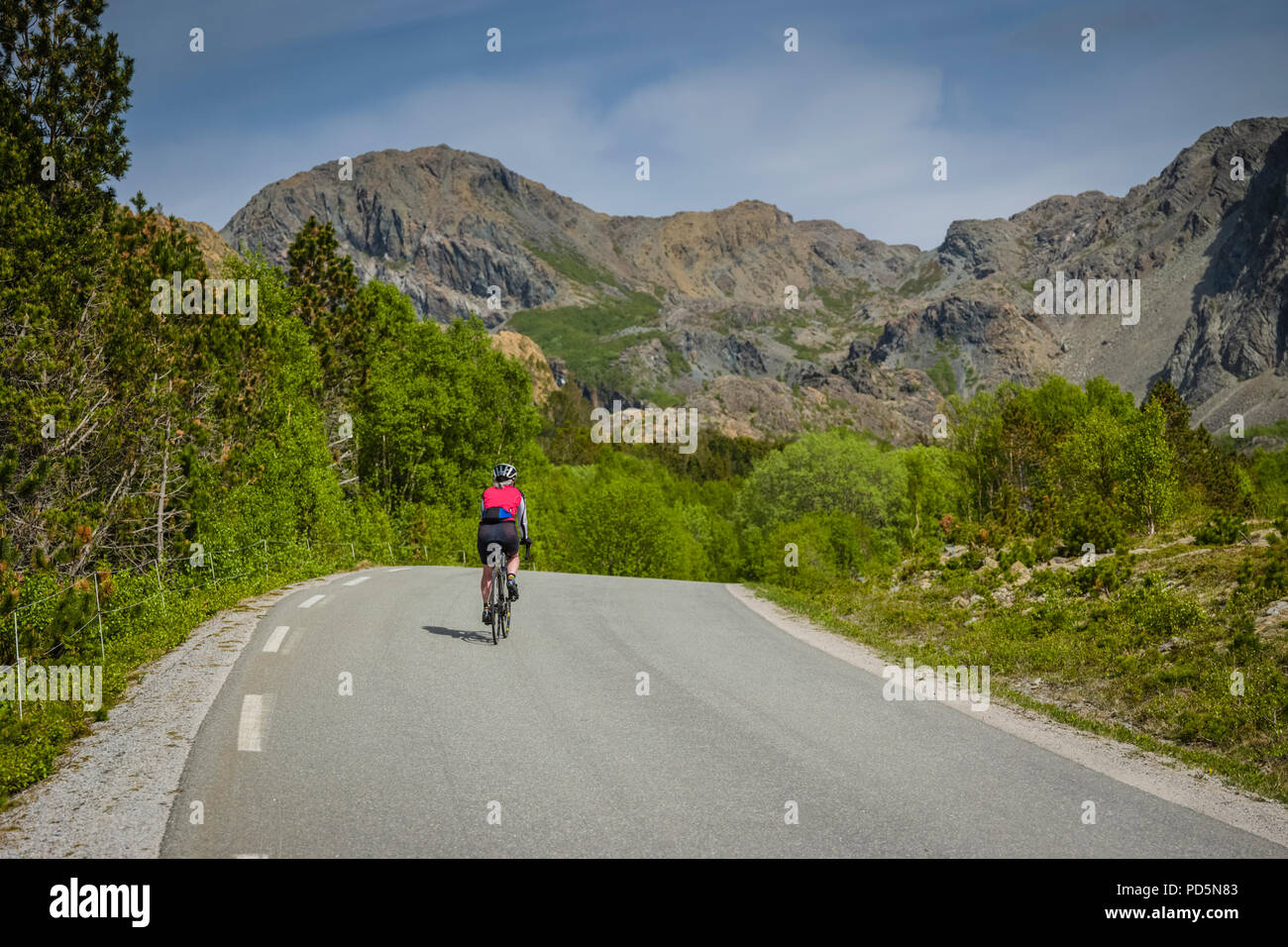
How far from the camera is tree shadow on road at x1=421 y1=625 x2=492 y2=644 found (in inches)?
441

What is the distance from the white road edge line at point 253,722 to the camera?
645 centimetres

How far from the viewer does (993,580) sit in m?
15.3

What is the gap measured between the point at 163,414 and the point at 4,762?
1488 centimetres

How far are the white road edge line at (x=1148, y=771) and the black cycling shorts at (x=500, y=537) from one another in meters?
4.99

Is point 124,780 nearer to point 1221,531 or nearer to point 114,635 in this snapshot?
point 114,635

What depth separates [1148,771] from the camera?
6668 millimetres

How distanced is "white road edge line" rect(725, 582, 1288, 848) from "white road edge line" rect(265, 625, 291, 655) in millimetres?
7274

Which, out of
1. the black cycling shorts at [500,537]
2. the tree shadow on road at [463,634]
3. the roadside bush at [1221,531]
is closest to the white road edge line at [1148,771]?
the black cycling shorts at [500,537]

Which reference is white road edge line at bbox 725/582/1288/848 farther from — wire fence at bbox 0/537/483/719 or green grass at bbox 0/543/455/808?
wire fence at bbox 0/537/483/719

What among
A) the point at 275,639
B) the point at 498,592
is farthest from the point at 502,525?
the point at 275,639

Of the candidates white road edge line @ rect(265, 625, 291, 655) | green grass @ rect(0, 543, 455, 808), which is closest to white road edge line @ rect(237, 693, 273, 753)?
green grass @ rect(0, 543, 455, 808)

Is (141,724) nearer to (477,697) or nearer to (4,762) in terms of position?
(4,762)

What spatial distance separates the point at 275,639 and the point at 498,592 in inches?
113

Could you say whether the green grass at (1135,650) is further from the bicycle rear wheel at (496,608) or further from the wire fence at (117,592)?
the wire fence at (117,592)
